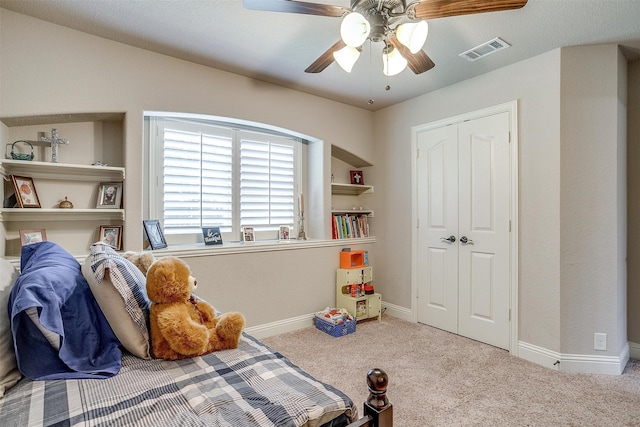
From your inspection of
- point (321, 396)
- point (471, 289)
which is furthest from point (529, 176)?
point (321, 396)

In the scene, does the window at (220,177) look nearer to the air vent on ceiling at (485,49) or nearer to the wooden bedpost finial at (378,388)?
the air vent on ceiling at (485,49)

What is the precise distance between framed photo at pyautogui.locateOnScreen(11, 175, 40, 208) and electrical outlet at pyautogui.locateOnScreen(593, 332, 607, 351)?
4184 millimetres

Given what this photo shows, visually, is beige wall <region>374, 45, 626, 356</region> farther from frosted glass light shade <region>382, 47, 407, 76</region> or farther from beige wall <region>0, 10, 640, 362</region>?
frosted glass light shade <region>382, 47, 407, 76</region>

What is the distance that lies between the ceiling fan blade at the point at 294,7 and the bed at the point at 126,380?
1352 mm

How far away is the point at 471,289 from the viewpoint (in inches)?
119

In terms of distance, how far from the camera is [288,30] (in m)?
2.22

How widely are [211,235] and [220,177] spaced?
1.93 ft

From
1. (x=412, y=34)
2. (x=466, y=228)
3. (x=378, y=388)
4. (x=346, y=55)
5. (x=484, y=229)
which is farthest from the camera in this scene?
(x=466, y=228)

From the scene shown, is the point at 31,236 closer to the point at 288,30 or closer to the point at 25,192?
the point at 25,192

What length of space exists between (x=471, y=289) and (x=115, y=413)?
297 cm

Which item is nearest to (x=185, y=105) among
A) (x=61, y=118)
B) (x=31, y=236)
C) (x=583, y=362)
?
(x=61, y=118)

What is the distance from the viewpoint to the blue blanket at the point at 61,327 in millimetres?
1058

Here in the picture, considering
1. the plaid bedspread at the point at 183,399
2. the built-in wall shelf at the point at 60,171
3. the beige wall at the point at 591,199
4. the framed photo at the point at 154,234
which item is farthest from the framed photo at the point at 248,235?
the beige wall at the point at 591,199

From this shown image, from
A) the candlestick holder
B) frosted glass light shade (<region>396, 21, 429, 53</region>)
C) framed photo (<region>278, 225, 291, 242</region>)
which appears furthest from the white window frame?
frosted glass light shade (<region>396, 21, 429, 53</region>)
